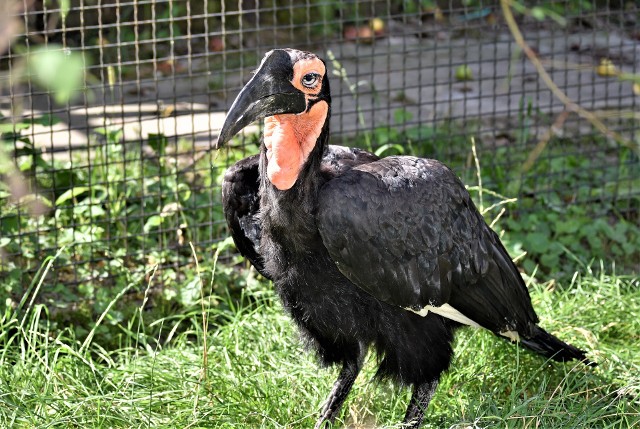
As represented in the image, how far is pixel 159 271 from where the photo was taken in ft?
14.2

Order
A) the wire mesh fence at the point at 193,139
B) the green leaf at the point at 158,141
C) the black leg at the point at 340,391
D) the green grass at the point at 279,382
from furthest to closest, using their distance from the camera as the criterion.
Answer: the green leaf at the point at 158,141 → the wire mesh fence at the point at 193,139 → the black leg at the point at 340,391 → the green grass at the point at 279,382

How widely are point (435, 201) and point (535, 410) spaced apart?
0.80m

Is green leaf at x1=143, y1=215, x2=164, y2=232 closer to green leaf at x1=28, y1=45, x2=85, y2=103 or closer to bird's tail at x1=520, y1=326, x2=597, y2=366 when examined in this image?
bird's tail at x1=520, y1=326, x2=597, y2=366

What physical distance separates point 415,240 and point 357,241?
0.21 meters

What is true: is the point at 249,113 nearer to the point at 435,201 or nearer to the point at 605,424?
the point at 435,201

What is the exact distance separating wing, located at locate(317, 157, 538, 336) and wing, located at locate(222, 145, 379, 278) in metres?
0.18

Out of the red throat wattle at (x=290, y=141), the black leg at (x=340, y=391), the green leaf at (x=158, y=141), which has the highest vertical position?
the red throat wattle at (x=290, y=141)

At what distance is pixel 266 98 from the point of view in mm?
2723

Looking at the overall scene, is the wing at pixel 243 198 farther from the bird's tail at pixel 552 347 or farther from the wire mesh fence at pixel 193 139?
the bird's tail at pixel 552 347

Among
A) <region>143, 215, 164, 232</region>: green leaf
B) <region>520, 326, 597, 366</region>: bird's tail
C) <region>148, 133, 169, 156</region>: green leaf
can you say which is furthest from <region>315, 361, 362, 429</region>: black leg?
<region>148, 133, 169, 156</region>: green leaf

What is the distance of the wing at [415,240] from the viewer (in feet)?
9.12

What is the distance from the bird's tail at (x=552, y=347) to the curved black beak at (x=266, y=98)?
1241mm

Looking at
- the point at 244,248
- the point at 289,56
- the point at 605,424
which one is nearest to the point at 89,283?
the point at 244,248

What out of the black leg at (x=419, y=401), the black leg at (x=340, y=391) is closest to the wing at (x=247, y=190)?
the black leg at (x=340, y=391)
